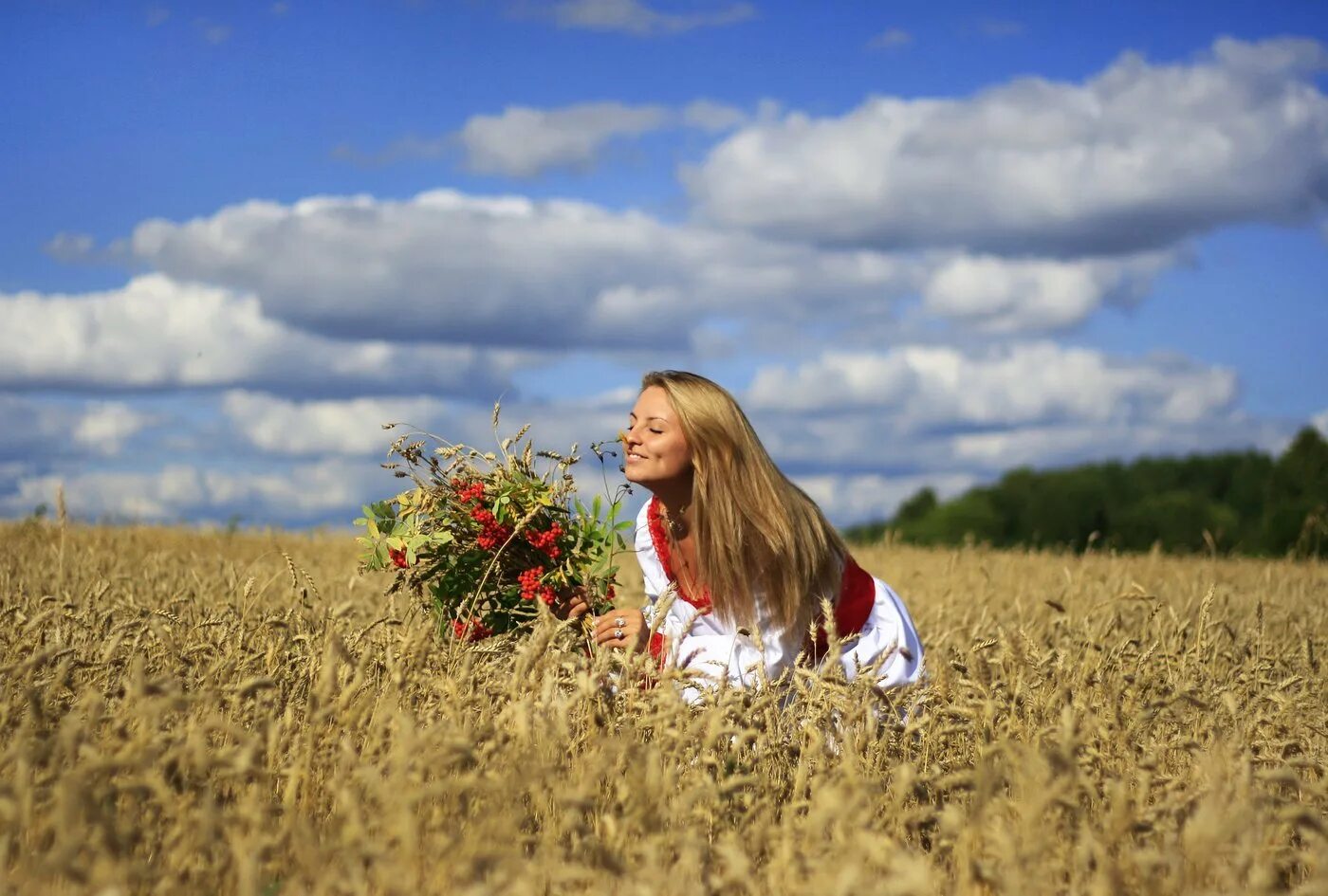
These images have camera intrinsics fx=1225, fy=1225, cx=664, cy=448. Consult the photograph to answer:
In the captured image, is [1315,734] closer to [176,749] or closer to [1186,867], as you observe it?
[1186,867]

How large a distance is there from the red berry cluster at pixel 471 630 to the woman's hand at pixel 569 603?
0.28 meters

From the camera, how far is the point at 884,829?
3033 mm

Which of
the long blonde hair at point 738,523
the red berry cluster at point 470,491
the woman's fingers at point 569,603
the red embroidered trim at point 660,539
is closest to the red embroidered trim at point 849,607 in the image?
the long blonde hair at point 738,523

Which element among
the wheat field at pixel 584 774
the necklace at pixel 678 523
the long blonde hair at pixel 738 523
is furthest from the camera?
the necklace at pixel 678 523

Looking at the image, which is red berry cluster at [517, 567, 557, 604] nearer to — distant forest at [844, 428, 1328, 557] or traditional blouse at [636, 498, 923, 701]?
traditional blouse at [636, 498, 923, 701]

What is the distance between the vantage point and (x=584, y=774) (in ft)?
9.37

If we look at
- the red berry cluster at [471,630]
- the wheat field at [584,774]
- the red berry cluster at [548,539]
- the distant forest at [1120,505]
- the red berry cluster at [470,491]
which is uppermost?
the red berry cluster at [470,491]

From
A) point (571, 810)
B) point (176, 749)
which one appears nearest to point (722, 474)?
point (571, 810)

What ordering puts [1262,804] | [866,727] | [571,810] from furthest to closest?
1. [866,727]
2. [1262,804]
3. [571,810]

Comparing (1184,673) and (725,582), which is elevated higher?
(725,582)

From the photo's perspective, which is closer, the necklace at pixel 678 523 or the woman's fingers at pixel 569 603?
the woman's fingers at pixel 569 603

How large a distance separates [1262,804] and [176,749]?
248cm

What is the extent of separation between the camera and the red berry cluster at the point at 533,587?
13.6ft

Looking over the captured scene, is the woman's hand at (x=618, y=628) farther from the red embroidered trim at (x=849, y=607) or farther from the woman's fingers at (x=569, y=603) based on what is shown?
the red embroidered trim at (x=849, y=607)
